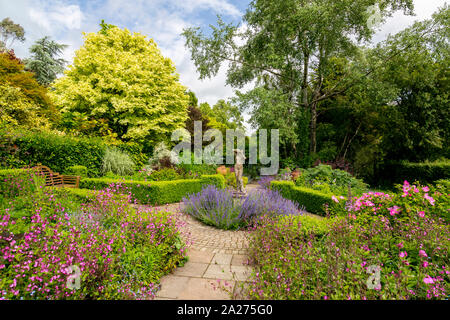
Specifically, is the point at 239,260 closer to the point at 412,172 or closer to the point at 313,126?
the point at 313,126

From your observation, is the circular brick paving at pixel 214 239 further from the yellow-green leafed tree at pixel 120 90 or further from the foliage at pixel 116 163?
the yellow-green leafed tree at pixel 120 90

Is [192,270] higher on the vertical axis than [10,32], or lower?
lower

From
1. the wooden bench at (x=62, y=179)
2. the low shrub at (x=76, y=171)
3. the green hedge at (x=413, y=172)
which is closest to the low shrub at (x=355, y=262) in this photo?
the wooden bench at (x=62, y=179)

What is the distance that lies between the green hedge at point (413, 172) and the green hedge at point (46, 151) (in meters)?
16.0

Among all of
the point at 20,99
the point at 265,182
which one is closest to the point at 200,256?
the point at 265,182

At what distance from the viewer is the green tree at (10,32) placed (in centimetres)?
2240

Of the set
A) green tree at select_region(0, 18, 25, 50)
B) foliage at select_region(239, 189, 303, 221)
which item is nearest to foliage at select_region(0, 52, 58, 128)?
foliage at select_region(239, 189, 303, 221)

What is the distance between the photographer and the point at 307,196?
20.7ft

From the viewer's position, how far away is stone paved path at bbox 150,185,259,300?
217cm

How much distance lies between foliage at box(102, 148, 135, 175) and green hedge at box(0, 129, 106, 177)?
325 mm

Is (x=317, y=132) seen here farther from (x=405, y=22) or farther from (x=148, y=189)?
(x=148, y=189)

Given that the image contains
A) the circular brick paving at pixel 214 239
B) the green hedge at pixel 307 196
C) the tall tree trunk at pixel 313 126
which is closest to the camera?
the circular brick paving at pixel 214 239

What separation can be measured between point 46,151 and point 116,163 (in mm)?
2287

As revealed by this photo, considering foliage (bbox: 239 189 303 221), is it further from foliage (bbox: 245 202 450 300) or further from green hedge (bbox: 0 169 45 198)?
green hedge (bbox: 0 169 45 198)
